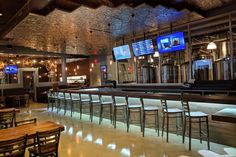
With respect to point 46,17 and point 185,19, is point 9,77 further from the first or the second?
point 185,19

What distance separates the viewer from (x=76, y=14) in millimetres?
5711

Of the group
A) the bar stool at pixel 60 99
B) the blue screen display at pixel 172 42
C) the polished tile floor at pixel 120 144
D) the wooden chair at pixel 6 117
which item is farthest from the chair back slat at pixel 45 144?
the bar stool at pixel 60 99

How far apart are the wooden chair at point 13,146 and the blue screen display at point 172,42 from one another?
5.21 m

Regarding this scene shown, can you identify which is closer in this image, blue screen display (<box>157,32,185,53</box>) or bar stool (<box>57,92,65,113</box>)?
blue screen display (<box>157,32,185,53</box>)

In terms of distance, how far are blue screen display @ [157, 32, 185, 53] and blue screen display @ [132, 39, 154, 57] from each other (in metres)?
0.39

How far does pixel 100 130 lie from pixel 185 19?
4.40 m

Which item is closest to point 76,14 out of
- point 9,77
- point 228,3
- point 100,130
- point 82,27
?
point 82,27

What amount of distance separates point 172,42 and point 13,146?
17.8 feet

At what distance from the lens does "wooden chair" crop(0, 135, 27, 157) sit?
99.4 inches

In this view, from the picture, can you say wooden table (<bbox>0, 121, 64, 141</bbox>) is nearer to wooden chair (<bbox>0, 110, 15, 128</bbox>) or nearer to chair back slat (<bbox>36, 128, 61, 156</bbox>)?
chair back slat (<bbox>36, 128, 61, 156</bbox>)

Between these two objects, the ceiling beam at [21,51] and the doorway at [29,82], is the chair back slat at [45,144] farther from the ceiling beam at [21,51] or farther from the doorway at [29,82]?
the doorway at [29,82]

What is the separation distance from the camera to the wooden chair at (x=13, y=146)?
2.53 metres

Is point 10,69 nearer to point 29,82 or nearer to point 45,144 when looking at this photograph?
point 29,82

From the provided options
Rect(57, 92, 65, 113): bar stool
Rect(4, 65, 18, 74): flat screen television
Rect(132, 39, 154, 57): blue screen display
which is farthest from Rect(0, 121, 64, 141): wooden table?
Rect(4, 65, 18, 74): flat screen television
